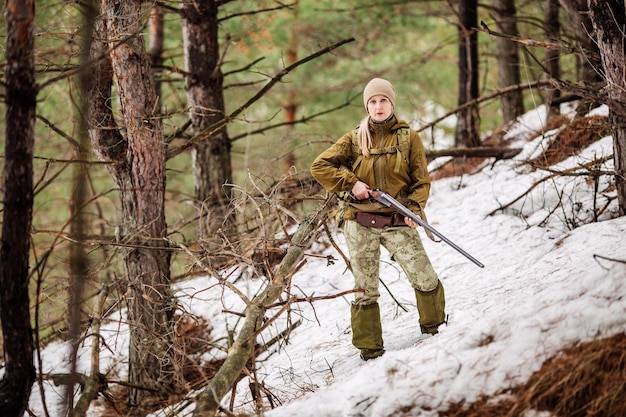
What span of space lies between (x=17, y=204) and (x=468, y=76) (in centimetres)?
734

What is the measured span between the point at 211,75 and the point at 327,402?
480 centimetres

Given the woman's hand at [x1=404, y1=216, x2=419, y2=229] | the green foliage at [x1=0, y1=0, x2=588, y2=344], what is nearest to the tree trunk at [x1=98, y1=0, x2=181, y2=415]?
the woman's hand at [x1=404, y1=216, x2=419, y2=229]

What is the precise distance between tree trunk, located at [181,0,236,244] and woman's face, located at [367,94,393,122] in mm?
3057

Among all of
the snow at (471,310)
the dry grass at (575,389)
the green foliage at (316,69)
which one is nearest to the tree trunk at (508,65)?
the green foliage at (316,69)

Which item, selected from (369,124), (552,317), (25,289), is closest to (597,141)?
(369,124)

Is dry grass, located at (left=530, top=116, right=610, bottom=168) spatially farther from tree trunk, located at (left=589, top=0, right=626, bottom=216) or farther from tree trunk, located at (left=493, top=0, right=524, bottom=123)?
tree trunk, located at (left=493, top=0, right=524, bottom=123)

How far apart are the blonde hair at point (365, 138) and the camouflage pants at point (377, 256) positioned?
51cm

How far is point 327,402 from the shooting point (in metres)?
3.21

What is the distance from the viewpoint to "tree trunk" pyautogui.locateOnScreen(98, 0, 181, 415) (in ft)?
15.2

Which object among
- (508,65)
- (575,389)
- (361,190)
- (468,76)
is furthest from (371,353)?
(508,65)

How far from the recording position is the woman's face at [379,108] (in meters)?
4.00

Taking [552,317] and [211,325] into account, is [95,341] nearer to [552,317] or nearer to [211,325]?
[211,325]

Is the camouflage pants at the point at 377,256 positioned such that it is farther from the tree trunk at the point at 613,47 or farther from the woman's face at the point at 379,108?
the tree trunk at the point at 613,47

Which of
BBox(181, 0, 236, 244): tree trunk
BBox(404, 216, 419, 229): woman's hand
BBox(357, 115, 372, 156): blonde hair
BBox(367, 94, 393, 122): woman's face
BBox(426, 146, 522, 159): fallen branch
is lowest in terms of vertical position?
BBox(404, 216, 419, 229): woman's hand
